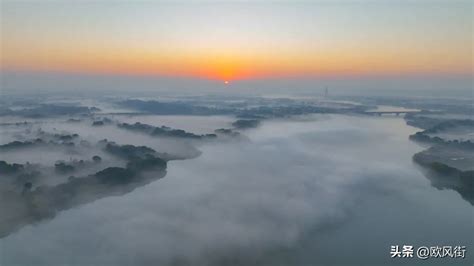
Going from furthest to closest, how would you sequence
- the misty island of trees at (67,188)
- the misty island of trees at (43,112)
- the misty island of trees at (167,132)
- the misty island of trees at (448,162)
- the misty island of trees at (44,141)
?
the misty island of trees at (43,112)
the misty island of trees at (167,132)
the misty island of trees at (44,141)
the misty island of trees at (448,162)
the misty island of trees at (67,188)

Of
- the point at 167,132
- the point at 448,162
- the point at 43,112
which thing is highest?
the point at 43,112

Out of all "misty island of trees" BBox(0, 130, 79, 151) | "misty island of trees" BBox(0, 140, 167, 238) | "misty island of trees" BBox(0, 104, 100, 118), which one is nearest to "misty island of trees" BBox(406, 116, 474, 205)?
"misty island of trees" BBox(0, 140, 167, 238)

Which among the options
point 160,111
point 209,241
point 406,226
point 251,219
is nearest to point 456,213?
point 406,226

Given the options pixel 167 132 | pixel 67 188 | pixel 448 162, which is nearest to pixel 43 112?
pixel 167 132

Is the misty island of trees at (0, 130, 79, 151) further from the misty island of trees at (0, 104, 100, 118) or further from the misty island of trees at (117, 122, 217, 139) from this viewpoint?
the misty island of trees at (0, 104, 100, 118)

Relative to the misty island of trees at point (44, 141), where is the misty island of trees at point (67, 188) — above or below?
below

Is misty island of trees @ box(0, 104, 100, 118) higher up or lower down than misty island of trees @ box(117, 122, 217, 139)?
higher up

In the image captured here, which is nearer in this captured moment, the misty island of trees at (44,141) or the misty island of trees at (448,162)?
the misty island of trees at (448,162)

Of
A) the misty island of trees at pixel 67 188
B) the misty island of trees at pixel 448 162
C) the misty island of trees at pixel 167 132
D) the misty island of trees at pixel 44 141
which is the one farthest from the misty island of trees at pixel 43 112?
the misty island of trees at pixel 448 162

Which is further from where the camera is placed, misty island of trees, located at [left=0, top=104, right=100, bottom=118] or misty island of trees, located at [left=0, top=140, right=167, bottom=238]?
misty island of trees, located at [left=0, top=104, right=100, bottom=118]

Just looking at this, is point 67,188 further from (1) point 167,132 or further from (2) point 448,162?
(2) point 448,162

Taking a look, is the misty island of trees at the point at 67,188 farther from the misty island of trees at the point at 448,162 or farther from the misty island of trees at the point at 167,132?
the misty island of trees at the point at 448,162

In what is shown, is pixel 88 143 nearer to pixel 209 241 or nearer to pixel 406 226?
pixel 209 241
